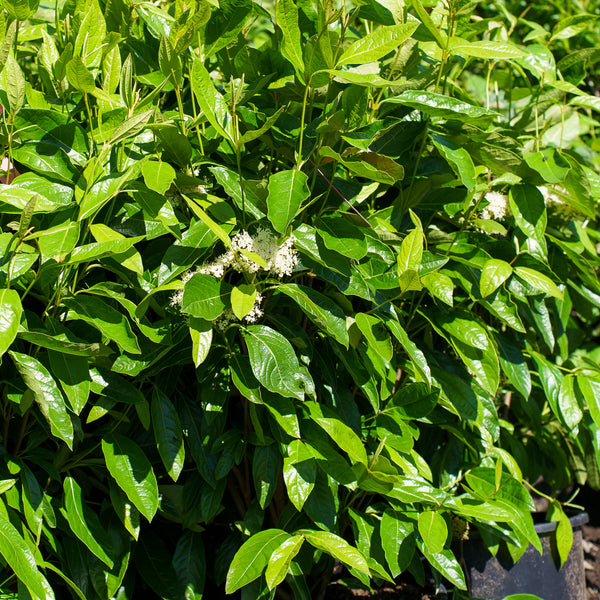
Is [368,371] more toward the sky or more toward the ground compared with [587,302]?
more toward the sky

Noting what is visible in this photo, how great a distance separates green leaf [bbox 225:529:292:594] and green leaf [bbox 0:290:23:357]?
24.6 inches

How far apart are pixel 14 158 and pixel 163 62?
1.22 feet

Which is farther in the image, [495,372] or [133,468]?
[495,372]

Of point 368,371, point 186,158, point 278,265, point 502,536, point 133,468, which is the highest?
point 186,158

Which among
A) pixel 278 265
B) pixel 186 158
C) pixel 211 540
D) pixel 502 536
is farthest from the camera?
pixel 211 540

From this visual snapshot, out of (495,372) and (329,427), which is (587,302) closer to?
(495,372)

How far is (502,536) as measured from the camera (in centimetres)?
159

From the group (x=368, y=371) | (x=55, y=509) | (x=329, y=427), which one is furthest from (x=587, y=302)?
(x=55, y=509)

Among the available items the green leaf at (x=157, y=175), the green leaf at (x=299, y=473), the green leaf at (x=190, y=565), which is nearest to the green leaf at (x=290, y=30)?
the green leaf at (x=157, y=175)

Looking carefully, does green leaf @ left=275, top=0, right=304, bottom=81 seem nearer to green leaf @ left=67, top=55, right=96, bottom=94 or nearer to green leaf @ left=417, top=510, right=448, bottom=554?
green leaf @ left=67, top=55, right=96, bottom=94

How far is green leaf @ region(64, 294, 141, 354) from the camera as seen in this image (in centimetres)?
114

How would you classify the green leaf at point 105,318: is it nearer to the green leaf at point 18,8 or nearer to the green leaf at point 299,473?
the green leaf at point 299,473

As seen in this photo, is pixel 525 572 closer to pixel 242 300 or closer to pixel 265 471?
pixel 265 471

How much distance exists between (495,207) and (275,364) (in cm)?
82
